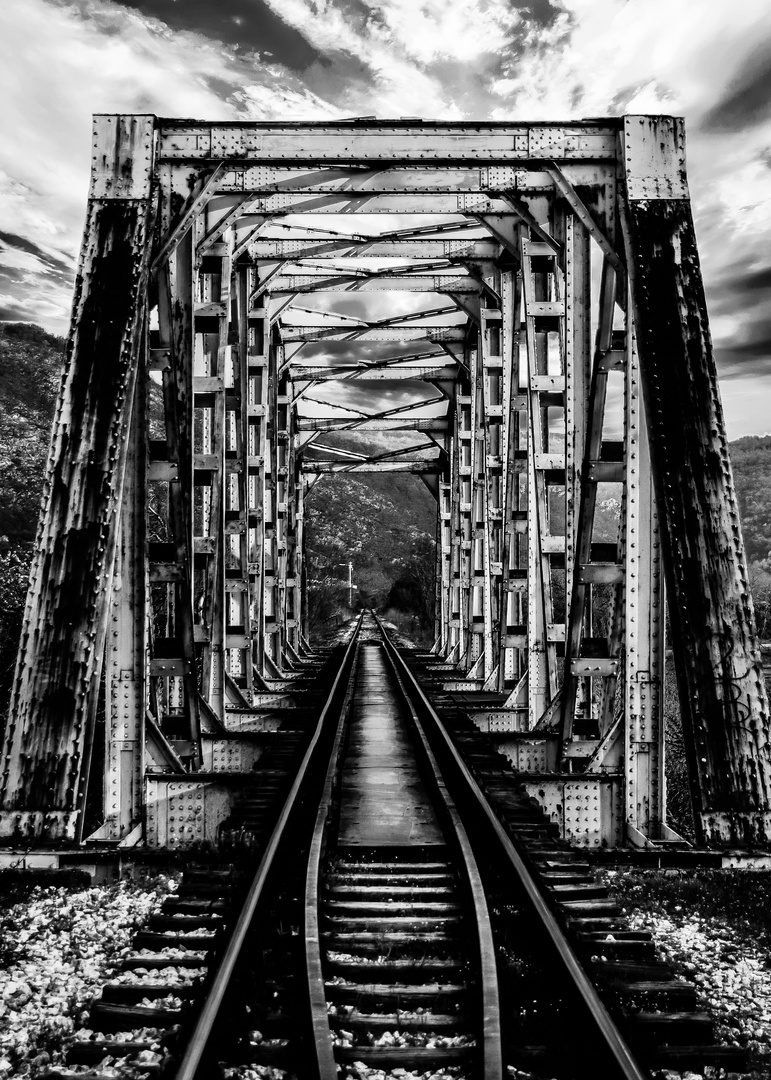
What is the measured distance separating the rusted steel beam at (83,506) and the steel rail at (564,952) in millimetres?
2876

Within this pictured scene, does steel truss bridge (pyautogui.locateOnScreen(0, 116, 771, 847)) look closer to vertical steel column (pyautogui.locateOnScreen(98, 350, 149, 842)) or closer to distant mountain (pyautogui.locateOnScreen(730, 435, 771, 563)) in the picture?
vertical steel column (pyautogui.locateOnScreen(98, 350, 149, 842))

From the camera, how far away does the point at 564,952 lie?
3.82 m

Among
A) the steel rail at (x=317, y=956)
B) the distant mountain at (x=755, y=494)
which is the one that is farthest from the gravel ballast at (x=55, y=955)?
the distant mountain at (x=755, y=494)

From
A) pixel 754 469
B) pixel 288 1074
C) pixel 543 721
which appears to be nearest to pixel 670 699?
pixel 543 721

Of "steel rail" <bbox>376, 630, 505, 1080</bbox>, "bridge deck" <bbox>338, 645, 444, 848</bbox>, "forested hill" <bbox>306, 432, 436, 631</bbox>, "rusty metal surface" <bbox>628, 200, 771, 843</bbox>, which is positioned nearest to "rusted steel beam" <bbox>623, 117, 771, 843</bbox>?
"rusty metal surface" <bbox>628, 200, 771, 843</bbox>

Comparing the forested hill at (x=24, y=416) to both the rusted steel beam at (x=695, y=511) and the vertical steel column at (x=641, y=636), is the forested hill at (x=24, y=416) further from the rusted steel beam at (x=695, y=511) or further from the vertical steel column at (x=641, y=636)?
the vertical steel column at (x=641, y=636)

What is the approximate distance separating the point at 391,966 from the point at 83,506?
394cm

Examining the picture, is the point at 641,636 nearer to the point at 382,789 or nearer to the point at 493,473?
the point at 382,789

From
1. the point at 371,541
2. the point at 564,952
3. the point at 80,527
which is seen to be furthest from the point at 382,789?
the point at 371,541

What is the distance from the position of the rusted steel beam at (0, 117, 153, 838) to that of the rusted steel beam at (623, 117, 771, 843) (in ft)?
13.1

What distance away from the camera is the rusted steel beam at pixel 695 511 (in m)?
5.67

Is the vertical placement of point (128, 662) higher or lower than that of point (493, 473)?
lower

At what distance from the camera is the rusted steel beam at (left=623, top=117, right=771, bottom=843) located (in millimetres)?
5668

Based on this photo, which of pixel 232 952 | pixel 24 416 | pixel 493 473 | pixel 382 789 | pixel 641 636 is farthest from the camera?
pixel 24 416
